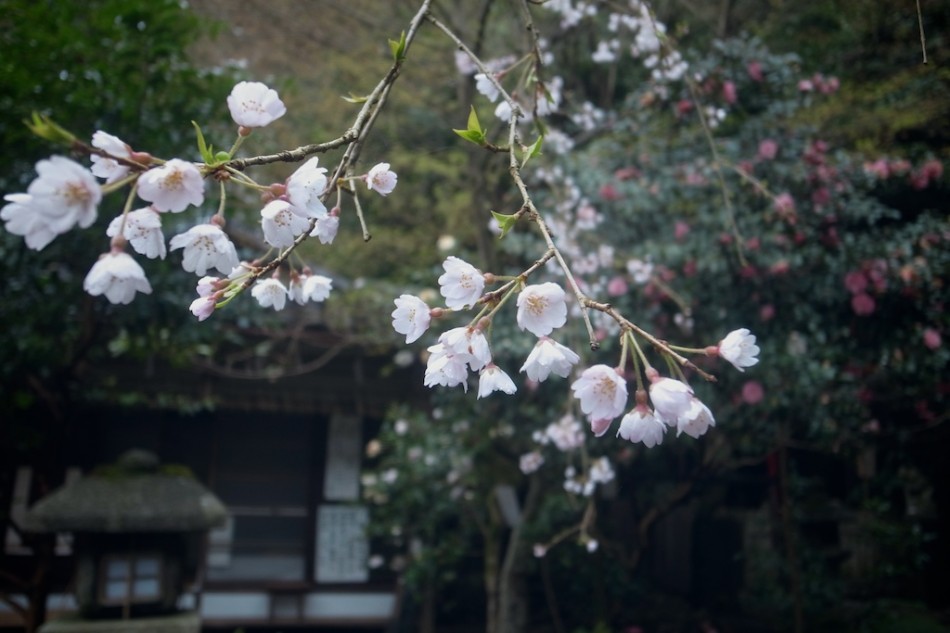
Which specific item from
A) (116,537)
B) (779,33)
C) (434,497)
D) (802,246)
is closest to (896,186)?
(802,246)

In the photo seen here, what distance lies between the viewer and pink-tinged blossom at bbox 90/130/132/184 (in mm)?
945

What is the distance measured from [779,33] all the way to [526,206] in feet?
20.0

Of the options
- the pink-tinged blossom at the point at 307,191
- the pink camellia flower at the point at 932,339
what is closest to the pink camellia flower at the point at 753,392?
the pink camellia flower at the point at 932,339

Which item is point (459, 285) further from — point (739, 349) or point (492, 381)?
point (739, 349)

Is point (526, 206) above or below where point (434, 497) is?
below

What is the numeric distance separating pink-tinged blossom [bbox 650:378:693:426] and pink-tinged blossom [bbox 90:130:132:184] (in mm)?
720

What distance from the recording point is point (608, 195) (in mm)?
4297

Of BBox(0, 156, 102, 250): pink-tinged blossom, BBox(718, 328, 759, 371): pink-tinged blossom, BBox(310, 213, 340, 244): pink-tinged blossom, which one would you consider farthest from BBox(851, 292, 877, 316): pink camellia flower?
BBox(0, 156, 102, 250): pink-tinged blossom

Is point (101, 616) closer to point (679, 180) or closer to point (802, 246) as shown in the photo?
point (679, 180)

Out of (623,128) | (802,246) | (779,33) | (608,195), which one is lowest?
(802,246)

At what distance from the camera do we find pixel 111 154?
3.11ft

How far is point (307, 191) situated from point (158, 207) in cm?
20

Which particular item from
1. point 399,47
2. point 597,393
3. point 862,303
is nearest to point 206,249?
point 399,47

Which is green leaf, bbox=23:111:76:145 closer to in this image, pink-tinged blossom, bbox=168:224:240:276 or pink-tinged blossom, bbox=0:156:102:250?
pink-tinged blossom, bbox=0:156:102:250
